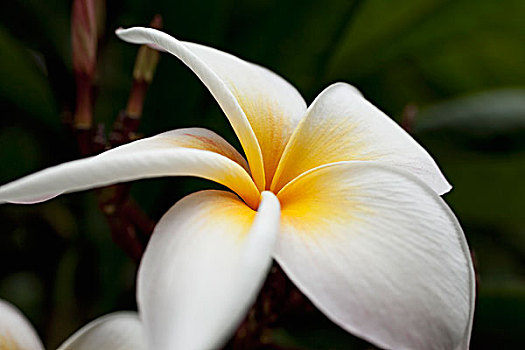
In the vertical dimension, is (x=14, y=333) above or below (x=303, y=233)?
below

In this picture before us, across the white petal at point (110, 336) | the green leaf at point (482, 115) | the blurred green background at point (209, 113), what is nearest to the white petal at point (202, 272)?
the white petal at point (110, 336)

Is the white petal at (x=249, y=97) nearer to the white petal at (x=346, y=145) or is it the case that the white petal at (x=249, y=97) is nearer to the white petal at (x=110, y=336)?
the white petal at (x=346, y=145)

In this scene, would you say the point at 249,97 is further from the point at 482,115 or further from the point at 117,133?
the point at 482,115

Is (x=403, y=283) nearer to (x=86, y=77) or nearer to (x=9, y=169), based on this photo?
(x=86, y=77)

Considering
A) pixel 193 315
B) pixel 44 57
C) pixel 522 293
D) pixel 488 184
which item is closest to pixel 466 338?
pixel 193 315

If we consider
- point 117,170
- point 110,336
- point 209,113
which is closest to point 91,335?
point 110,336
